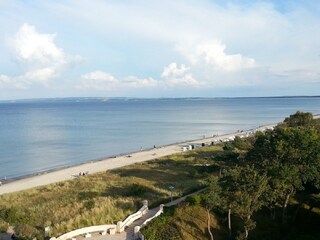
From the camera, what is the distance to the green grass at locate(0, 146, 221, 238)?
24.5 metres

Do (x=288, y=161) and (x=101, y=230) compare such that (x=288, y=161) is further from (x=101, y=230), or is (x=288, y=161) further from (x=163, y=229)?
(x=101, y=230)

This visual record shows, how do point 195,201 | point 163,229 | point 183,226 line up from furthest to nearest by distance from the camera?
point 195,201, point 183,226, point 163,229

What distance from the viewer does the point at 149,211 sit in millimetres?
26219

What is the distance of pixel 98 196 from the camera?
3147 cm

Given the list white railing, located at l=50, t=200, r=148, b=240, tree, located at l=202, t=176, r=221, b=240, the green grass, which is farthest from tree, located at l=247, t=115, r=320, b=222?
white railing, located at l=50, t=200, r=148, b=240

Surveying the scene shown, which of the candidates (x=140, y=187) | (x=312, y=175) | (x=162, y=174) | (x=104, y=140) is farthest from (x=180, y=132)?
(x=312, y=175)

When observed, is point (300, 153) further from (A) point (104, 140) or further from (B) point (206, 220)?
(A) point (104, 140)

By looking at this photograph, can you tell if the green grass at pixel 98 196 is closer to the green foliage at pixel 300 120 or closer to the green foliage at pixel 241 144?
the green foliage at pixel 241 144

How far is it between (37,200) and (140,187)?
8619mm

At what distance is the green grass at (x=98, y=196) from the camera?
24516 mm

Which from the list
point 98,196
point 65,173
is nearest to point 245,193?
Answer: point 98,196

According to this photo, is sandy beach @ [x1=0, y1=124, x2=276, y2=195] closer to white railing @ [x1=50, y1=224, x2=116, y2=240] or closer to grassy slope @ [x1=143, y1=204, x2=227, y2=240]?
white railing @ [x1=50, y1=224, x2=116, y2=240]

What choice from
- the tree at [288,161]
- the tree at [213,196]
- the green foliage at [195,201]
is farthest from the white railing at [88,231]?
the tree at [288,161]

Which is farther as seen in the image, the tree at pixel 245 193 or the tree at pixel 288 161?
the tree at pixel 288 161
